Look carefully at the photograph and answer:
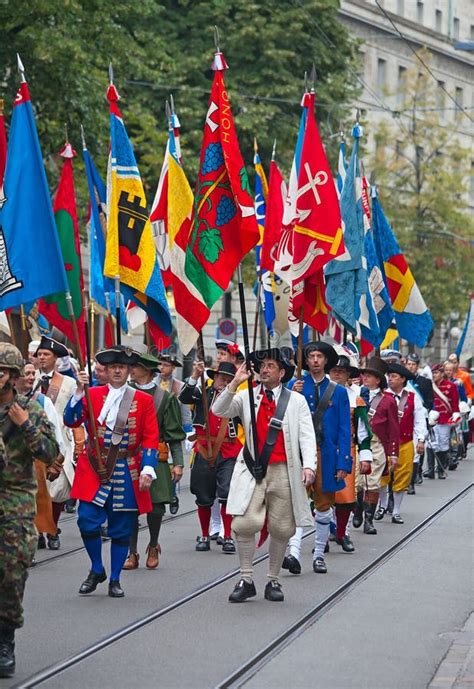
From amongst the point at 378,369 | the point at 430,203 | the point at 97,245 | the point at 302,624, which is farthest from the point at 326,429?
the point at 430,203

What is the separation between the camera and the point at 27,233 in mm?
11336

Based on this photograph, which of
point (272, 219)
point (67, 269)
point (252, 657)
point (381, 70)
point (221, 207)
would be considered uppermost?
point (381, 70)

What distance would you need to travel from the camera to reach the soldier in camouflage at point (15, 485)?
819 centimetres

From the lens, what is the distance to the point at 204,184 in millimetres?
12453

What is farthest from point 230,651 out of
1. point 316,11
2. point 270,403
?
point 316,11

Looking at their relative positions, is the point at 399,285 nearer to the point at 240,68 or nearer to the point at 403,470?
the point at 403,470

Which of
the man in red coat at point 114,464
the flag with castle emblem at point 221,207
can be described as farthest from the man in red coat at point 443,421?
the man in red coat at point 114,464

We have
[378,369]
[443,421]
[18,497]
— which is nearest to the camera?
[18,497]

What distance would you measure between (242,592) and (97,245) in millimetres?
9002

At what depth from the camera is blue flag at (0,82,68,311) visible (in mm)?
11219

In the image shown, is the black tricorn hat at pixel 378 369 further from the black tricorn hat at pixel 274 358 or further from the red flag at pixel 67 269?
the black tricorn hat at pixel 274 358

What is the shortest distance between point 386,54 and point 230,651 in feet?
213

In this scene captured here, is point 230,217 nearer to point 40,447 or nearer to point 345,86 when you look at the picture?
point 40,447

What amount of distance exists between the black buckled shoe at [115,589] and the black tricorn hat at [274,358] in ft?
5.69
